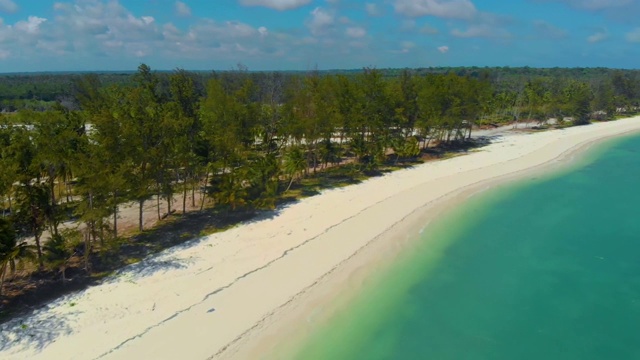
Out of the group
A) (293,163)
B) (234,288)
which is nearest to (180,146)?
(234,288)

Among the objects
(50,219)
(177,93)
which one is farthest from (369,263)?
(177,93)

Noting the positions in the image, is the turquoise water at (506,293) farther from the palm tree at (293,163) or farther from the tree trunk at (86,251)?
the palm tree at (293,163)

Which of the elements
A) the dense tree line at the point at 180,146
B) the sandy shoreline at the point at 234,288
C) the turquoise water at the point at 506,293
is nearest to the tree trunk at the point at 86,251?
the dense tree line at the point at 180,146

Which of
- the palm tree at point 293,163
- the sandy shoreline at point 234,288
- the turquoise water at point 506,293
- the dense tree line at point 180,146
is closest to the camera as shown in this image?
the sandy shoreline at point 234,288

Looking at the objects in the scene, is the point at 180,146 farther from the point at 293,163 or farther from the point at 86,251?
the point at 293,163

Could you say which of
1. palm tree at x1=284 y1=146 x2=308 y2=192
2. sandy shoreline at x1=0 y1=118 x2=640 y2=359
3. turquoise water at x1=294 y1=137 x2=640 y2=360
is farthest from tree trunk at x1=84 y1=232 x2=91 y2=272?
palm tree at x1=284 y1=146 x2=308 y2=192
